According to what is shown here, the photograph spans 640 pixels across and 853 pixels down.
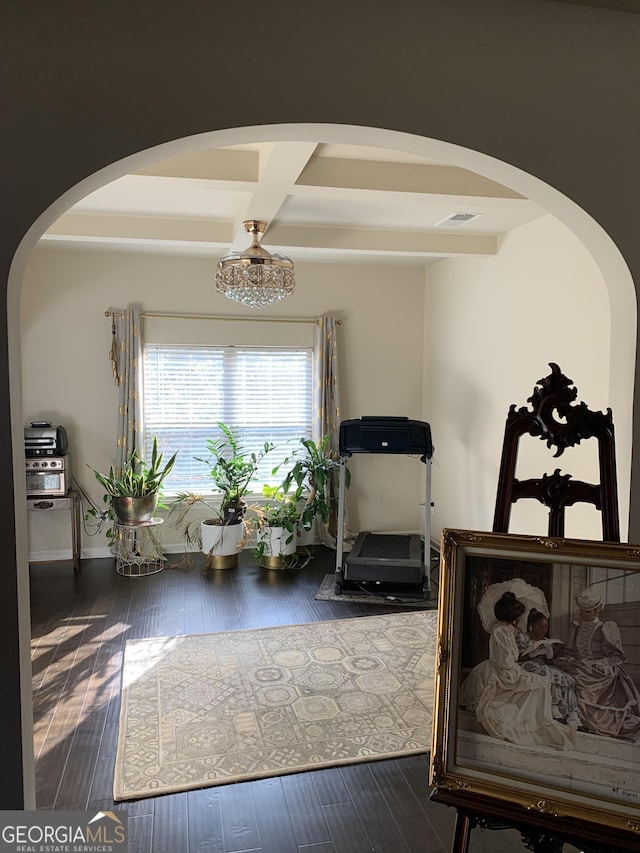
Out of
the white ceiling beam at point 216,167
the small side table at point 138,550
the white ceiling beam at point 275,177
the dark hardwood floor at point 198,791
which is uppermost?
the white ceiling beam at point 216,167

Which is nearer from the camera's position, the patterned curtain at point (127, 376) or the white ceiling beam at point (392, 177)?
the white ceiling beam at point (392, 177)

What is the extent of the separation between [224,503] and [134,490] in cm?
75

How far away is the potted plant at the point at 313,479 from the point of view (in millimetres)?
5535

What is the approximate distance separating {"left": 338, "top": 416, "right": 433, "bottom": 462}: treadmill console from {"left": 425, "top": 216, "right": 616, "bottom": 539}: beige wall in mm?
516

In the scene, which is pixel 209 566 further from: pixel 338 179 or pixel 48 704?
pixel 338 179

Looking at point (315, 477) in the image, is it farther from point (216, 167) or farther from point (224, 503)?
point (216, 167)

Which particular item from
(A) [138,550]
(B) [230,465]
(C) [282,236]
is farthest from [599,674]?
(A) [138,550]

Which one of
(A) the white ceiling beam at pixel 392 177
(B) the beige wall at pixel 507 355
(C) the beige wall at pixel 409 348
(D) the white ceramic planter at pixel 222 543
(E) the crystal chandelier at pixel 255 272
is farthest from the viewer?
(D) the white ceramic planter at pixel 222 543

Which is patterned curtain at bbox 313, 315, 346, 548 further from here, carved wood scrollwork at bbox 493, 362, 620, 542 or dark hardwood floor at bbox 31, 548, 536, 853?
carved wood scrollwork at bbox 493, 362, 620, 542

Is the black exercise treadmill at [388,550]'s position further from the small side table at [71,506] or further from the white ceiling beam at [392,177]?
the small side table at [71,506]

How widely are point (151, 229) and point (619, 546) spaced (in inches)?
144

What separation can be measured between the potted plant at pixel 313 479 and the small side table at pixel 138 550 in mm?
1208

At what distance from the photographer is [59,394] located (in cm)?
538
